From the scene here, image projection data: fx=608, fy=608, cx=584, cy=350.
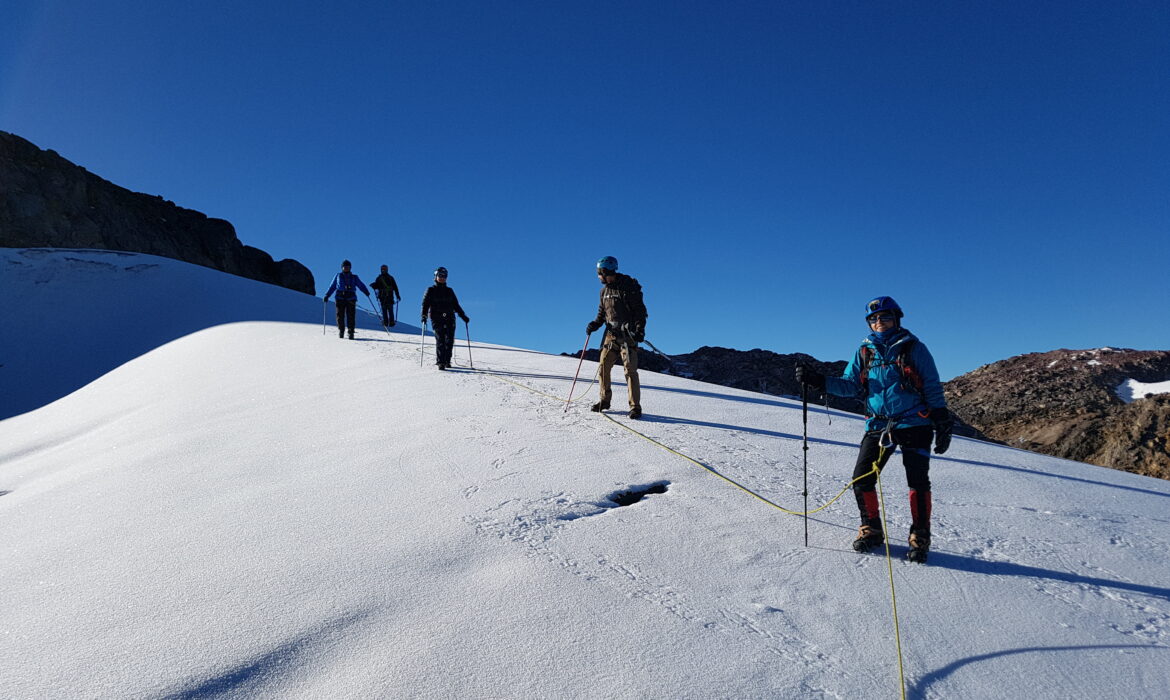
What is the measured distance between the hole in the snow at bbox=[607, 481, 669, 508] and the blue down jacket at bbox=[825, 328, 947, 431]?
1.85 m

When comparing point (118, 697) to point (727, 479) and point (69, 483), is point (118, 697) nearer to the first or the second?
point (727, 479)

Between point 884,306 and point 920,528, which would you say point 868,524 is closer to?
point 920,528

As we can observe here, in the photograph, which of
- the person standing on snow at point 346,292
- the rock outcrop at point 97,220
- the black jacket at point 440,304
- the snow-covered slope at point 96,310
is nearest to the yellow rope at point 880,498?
the black jacket at point 440,304

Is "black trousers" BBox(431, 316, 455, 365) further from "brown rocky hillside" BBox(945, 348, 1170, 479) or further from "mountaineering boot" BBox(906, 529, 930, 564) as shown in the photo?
"brown rocky hillside" BBox(945, 348, 1170, 479)

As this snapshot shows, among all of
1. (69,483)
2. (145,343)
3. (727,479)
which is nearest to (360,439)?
(69,483)

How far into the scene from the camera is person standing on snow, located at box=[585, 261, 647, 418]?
8070mm

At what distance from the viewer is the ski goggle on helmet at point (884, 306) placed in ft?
14.4

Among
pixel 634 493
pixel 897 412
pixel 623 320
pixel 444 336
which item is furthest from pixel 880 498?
pixel 444 336

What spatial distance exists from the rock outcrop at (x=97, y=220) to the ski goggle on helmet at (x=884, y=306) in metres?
55.2

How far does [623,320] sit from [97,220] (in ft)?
181

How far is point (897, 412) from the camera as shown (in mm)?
4297

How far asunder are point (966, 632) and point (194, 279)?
31.1 metres

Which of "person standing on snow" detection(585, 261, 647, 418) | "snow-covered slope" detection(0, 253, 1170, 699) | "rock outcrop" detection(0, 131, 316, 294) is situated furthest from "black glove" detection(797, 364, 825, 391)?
"rock outcrop" detection(0, 131, 316, 294)

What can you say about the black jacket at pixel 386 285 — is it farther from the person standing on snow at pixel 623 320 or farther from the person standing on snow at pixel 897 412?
the person standing on snow at pixel 897 412
